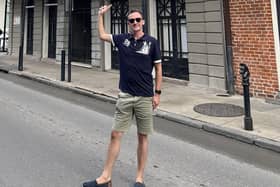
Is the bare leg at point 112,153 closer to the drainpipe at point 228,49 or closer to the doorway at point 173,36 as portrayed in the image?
the drainpipe at point 228,49

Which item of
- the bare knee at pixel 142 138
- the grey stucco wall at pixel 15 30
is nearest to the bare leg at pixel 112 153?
the bare knee at pixel 142 138

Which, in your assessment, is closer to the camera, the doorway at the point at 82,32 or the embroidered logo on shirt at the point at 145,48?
the embroidered logo on shirt at the point at 145,48

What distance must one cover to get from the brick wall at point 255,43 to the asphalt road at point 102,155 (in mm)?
3104

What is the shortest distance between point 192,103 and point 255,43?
2320mm

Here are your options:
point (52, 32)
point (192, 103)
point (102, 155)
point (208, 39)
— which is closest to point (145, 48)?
point (102, 155)

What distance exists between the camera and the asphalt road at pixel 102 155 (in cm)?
424

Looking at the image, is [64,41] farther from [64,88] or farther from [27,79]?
[64,88]

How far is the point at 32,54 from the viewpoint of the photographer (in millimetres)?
19719

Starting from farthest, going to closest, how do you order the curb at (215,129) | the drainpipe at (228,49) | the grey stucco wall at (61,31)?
1. the grey stucco wall at (61,31)
2. the drainpipe at (228,49)
3. the curb at (215,129)

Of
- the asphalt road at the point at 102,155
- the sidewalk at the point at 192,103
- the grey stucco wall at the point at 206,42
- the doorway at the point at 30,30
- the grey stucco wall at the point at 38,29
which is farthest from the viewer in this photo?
the doorway at the point at 30,30

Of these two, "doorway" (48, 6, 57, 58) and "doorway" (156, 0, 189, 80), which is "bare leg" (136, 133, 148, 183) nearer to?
"doorway" (156, 0, 189, 80)

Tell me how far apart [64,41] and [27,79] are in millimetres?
4412

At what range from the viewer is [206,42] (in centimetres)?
1024

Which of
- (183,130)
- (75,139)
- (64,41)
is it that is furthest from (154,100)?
(64,41)
